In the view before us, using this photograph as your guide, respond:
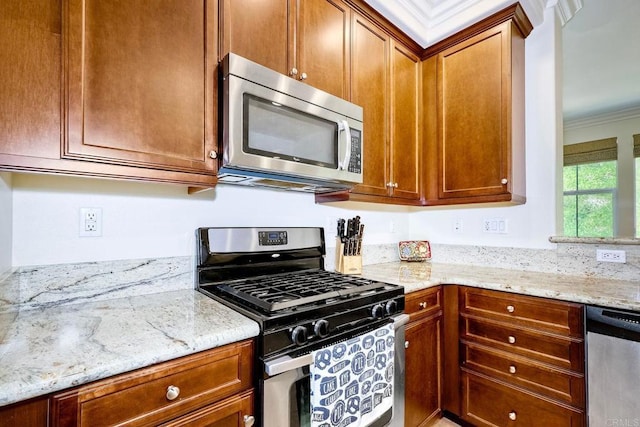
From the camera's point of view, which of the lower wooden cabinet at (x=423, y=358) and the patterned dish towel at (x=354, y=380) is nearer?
the patterned dish towel at (x=354, y=380)

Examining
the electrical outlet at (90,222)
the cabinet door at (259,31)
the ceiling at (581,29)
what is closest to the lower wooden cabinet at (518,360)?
the cabinet door at (259,31)

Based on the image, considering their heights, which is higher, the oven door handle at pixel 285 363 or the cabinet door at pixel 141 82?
the cabinet door at pixel 141 82

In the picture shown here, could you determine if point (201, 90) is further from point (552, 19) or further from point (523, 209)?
point (552, 19)

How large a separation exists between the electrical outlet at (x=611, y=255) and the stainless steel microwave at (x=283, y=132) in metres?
1.47

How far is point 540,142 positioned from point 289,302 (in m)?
2.00

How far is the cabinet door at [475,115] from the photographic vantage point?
6.27 feet

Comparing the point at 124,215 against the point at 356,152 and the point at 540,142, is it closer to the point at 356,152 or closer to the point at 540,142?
the point at 356,152

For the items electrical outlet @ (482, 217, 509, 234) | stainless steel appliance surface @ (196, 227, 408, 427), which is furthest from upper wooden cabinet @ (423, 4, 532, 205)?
stainless steel appliance surface @ (196, 227, 408, 427)

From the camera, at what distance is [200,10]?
1225mm

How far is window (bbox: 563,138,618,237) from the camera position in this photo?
14.7 feet

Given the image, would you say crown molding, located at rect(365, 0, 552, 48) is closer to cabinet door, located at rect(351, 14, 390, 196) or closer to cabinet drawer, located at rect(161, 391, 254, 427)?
cabinet door, located at rect(351, 14, 390, 196)

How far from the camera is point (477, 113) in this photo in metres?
2.01

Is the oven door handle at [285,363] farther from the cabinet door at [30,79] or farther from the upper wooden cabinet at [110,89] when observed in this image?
the cabinet door at [30,79]

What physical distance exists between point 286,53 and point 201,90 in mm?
492
